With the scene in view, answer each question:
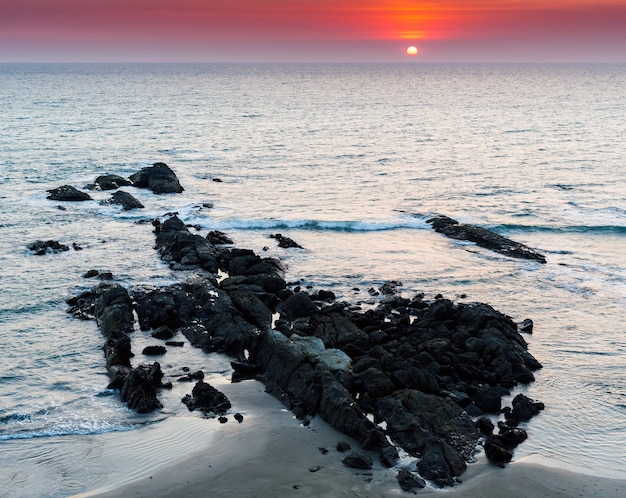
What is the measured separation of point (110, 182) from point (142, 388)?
4021cm

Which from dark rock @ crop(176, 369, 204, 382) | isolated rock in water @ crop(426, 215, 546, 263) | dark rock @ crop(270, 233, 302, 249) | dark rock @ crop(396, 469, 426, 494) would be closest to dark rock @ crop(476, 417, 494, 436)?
dark rock @ crop(396, 469, 426, 494)

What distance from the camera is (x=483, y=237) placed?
44.7m

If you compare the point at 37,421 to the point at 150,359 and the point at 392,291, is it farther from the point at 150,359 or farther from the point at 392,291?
the point at 392,291

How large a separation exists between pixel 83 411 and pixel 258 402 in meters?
6.02

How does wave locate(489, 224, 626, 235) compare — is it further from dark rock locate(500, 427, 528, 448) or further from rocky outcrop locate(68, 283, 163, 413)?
dark rock locate(500, 427, 528, 448)

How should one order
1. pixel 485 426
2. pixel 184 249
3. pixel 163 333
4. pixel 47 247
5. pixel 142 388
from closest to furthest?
pixel 485 426
pixel 142 388
pixel 163 333
pixel 184 249
pixel 47 247

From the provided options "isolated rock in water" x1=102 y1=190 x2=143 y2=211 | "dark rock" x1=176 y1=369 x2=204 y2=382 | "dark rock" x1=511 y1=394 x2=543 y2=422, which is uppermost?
"dark rock" x1=511 y1=394 x2=543 y2=422

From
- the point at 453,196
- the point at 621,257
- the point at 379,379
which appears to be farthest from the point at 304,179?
the point at 379,379

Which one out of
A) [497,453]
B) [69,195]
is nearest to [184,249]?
[69,195]

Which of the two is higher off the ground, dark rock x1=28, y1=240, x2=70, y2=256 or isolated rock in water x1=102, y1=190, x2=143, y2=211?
isolated rock in water x1=102, y1=190, x2=143, y2=211

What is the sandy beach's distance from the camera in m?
19.5

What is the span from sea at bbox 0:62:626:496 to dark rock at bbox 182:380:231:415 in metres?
0.68

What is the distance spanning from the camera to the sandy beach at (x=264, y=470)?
1947cm

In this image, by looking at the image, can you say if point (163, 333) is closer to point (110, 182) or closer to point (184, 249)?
point (184, 249)
